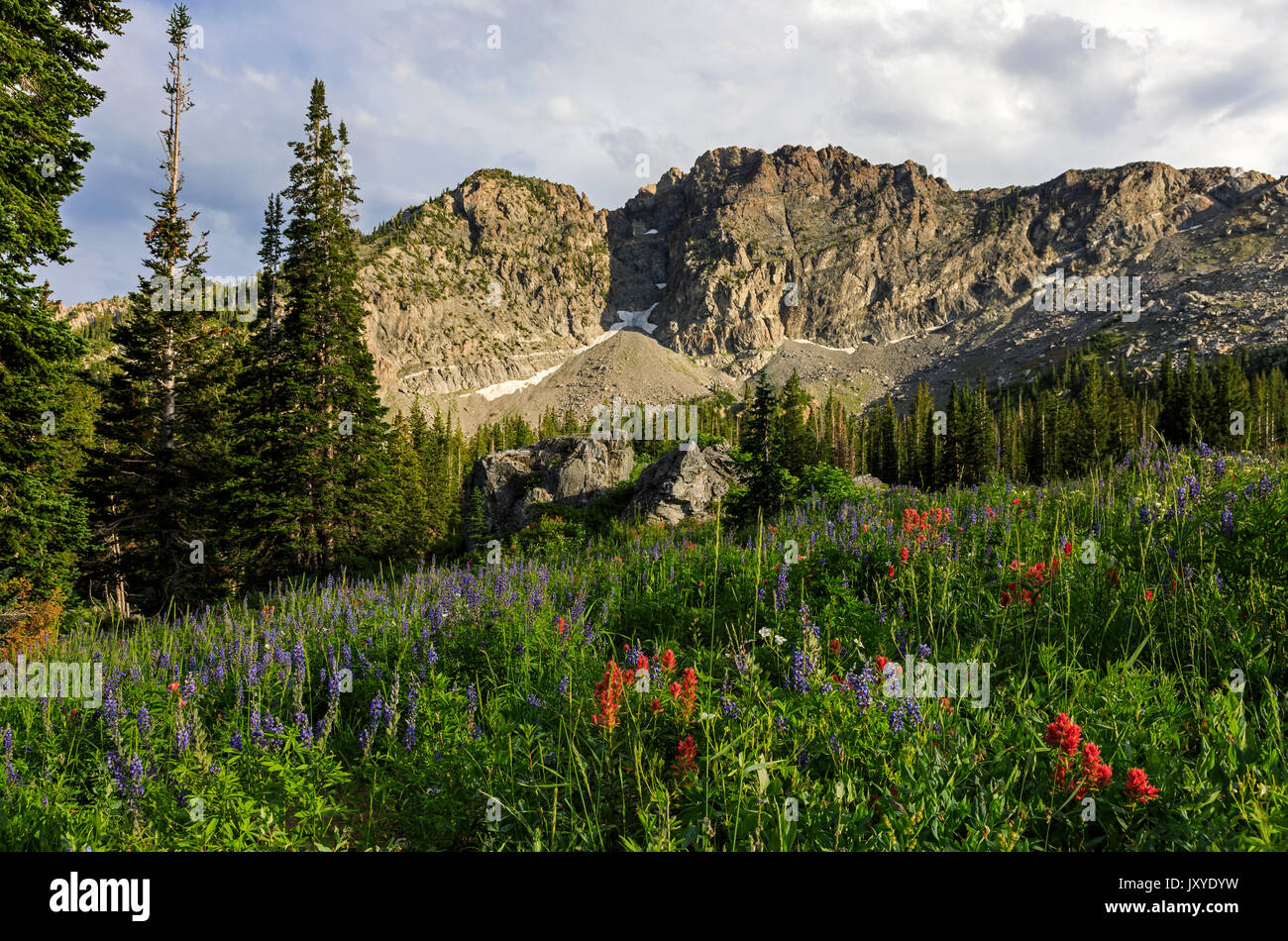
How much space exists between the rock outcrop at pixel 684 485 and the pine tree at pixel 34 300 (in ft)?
49.4

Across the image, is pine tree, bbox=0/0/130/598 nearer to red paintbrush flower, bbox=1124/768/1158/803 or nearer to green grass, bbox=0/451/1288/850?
green grass, bbox=0/451/1288/850

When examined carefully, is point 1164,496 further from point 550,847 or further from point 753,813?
point 550,847

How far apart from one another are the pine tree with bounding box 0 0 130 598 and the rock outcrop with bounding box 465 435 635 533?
15815mm

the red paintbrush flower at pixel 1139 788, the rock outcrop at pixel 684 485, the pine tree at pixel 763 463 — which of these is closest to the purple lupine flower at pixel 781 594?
A: the red paintbrush flower at pixel 1139 788

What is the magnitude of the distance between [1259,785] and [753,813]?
2.09 metres

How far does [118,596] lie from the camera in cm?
1902

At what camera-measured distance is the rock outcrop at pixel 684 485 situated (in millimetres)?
21234

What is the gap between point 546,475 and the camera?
2847 cm

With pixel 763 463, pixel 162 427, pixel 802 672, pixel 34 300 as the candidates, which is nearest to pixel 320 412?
pixel 162 427

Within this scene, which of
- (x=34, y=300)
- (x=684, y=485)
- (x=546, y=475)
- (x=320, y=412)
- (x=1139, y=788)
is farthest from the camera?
(x=546, y=475)

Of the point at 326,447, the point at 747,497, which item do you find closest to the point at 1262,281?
the point at 747,497

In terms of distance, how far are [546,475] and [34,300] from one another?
62.7 feet

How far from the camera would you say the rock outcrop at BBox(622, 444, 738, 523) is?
2123cm

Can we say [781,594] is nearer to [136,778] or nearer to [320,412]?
[136,778]
